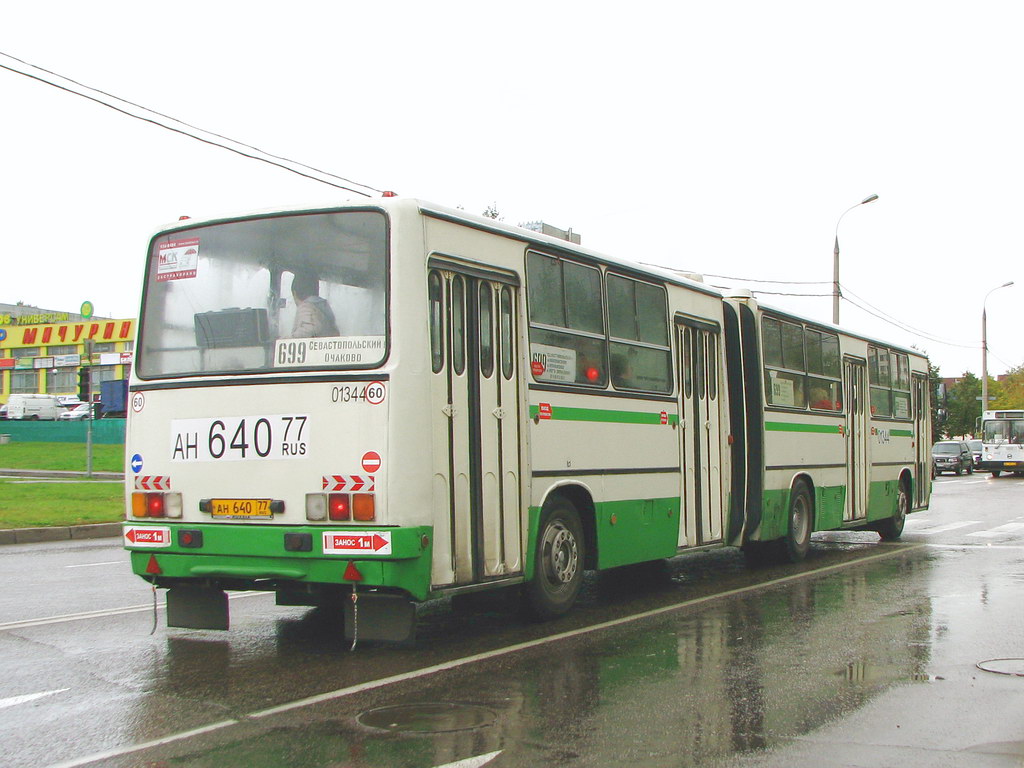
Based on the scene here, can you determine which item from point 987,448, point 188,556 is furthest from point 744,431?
point 987,448

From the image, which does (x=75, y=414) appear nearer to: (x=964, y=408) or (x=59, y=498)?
(x=59, y=498)

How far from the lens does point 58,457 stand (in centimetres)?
4256

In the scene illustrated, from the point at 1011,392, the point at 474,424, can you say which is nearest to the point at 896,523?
the point at 474,424

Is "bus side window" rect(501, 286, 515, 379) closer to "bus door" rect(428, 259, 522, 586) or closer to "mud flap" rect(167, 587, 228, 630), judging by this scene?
"bus door" rect(428, 259, 522, 586)

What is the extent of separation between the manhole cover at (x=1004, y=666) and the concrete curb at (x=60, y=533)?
14233 millimetres

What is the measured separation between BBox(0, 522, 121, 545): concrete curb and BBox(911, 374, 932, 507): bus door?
43.4 ft

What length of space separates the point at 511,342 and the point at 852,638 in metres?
3.41

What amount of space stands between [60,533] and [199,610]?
10899mm

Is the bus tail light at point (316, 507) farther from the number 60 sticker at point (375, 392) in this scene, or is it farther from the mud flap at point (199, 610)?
the mud flap at point (199, 610)

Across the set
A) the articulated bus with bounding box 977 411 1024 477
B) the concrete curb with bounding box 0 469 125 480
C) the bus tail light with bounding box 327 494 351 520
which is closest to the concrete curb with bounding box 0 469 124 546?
the bus tail light with bounding box 327 494 351 520

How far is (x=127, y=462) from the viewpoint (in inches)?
317

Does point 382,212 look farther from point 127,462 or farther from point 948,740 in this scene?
point 948,740

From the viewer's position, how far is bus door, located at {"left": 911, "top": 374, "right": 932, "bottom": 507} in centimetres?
1861

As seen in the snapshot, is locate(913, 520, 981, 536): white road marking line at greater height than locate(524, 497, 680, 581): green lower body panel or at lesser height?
lesser
